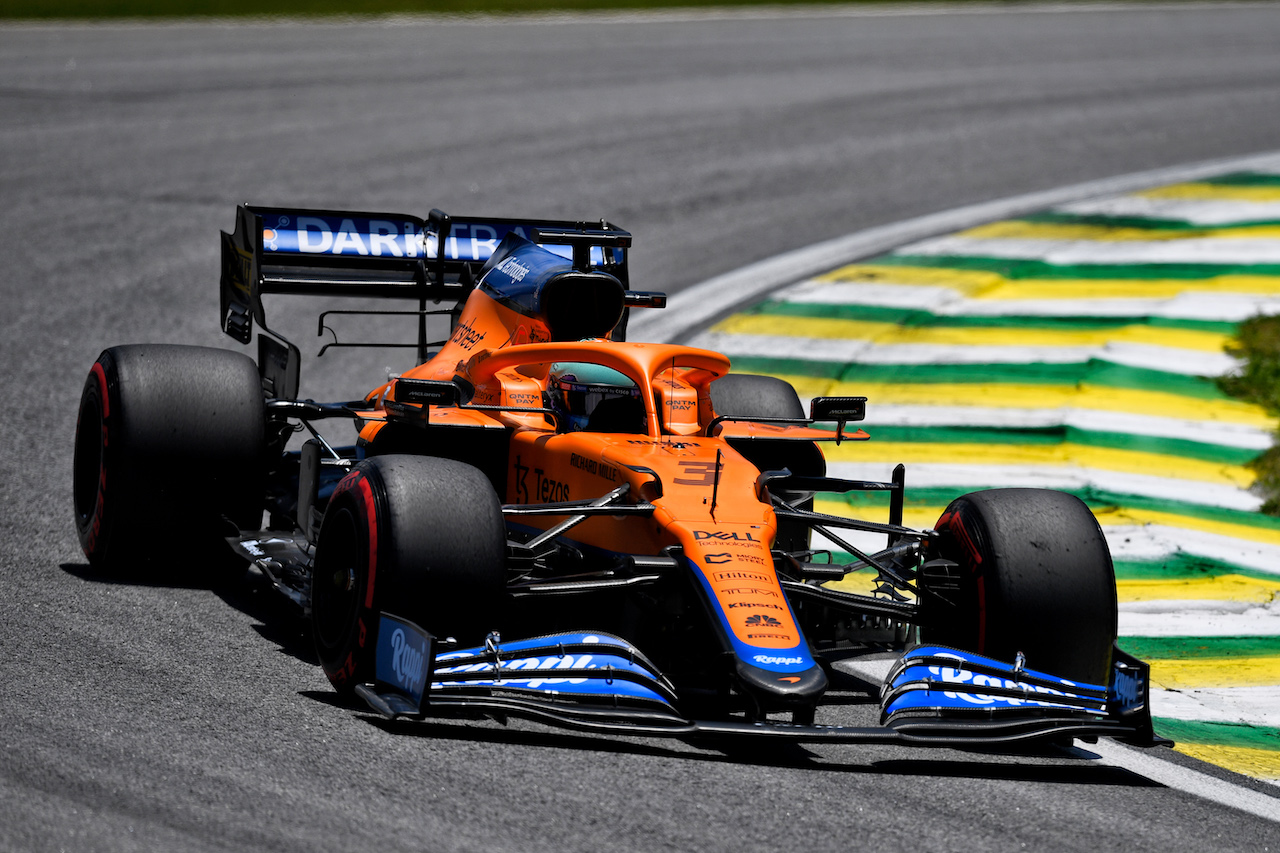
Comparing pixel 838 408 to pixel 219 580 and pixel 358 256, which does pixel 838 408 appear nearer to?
pixel 219 580

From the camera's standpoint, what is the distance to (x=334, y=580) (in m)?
5.95

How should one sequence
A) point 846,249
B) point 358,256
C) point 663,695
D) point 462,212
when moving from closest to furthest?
point 663,695 → point 358,256 → point 846,249 → point 462,212

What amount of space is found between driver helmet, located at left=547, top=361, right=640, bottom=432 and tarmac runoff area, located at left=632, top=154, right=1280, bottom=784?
74.8 inches

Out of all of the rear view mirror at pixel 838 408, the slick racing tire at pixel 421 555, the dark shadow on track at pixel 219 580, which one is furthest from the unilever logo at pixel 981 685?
the dark shadow on track at pixel 219 580

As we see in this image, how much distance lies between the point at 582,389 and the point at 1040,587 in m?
1.92

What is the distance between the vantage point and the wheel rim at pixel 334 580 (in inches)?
230

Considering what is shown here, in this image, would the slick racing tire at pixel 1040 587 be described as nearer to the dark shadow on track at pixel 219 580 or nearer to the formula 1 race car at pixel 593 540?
the formula 1 race car at pixel 593 540

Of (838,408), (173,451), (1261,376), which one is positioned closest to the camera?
(838,408)

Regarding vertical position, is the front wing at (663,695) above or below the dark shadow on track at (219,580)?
above

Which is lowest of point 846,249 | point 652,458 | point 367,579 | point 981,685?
point 981,685

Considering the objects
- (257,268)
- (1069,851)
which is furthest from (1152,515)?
(257,268)

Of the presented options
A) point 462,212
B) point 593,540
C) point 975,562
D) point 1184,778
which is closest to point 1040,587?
point 975,562

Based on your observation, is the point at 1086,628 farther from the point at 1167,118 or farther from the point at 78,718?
the point at 1167,118

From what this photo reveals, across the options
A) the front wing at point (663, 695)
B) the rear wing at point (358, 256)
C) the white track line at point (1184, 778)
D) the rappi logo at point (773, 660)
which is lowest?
the white track line at point (1184, 778)
